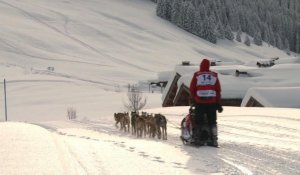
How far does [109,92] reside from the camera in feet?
214

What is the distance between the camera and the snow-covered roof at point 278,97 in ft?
97.8

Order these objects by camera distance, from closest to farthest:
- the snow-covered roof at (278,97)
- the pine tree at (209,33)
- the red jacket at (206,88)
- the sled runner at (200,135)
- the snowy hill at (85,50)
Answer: the sled runner at (200,135), the red jacket at (206,88), the snow-covered roof at (278,97), the snowy hill at (85,50), the pine tree at (209,33)

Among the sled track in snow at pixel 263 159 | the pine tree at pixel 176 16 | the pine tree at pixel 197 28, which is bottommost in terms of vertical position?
the sled track in snow at pixel 263 159

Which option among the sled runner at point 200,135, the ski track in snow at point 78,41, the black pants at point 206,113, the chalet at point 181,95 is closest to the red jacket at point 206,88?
the black pants at point 206,113

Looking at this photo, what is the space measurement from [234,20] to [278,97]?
136m

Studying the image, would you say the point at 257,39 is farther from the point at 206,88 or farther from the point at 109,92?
the point at 206,88

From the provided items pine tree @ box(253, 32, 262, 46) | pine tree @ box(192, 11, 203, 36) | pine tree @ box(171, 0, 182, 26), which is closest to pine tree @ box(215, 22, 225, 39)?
pine tree @ box(192, 11, 203, 36)

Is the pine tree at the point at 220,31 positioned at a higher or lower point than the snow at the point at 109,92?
higher

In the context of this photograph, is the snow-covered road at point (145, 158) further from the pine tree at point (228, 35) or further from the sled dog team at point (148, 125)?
the pine tree at point (228, 35)

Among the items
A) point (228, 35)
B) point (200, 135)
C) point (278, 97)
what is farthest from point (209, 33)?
point (200, 135)

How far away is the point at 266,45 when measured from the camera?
503ft

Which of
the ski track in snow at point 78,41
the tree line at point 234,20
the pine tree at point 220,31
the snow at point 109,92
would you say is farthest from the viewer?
the pine tree at point 220,31

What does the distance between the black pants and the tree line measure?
120 m

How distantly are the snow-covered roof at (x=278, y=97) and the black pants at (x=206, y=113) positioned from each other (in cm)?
2020
